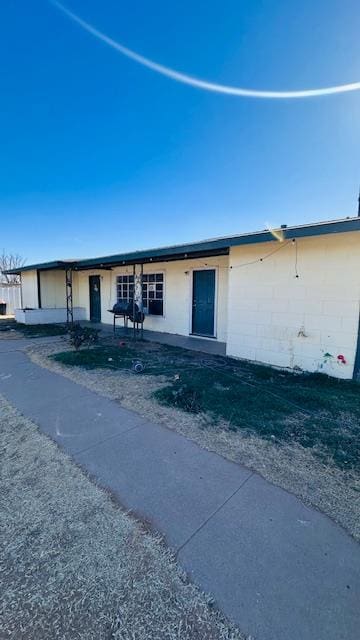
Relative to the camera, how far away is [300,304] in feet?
16.6

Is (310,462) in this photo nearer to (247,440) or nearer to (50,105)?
(247,440)

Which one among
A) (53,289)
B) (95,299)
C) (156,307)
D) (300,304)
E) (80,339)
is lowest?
(80,339)

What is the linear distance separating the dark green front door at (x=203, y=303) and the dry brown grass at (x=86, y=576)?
251 inches

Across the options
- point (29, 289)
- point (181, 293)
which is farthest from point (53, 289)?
point (181, 293)

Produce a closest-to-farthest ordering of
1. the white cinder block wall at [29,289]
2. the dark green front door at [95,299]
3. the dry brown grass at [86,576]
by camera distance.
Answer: the dry brown grass at [86,576], the dark green front door at [95,299], the white cinder block wall at [29,289]

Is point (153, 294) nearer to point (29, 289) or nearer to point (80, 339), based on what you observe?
point (80, 339)

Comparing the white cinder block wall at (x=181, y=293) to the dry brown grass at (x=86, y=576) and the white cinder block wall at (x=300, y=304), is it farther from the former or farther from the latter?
the dry brown grass at (x=86, y=576)

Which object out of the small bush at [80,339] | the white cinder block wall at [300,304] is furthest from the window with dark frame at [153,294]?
the white cinder block wall at [300,304]

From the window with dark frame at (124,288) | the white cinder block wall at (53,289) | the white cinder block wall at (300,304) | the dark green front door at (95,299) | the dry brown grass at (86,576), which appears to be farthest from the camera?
→ the white cinder block wall at (53,289)

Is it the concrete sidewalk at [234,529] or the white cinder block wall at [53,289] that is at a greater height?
the white cinder block wall at [53,289]

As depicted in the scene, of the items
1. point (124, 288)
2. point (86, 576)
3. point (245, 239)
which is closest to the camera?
point (86, 576)

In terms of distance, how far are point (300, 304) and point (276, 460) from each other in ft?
11.0

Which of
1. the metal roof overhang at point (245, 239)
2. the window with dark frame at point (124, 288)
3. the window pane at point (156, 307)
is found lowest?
the window pane at point (156, 307)

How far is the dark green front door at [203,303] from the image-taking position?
7.98 metres
